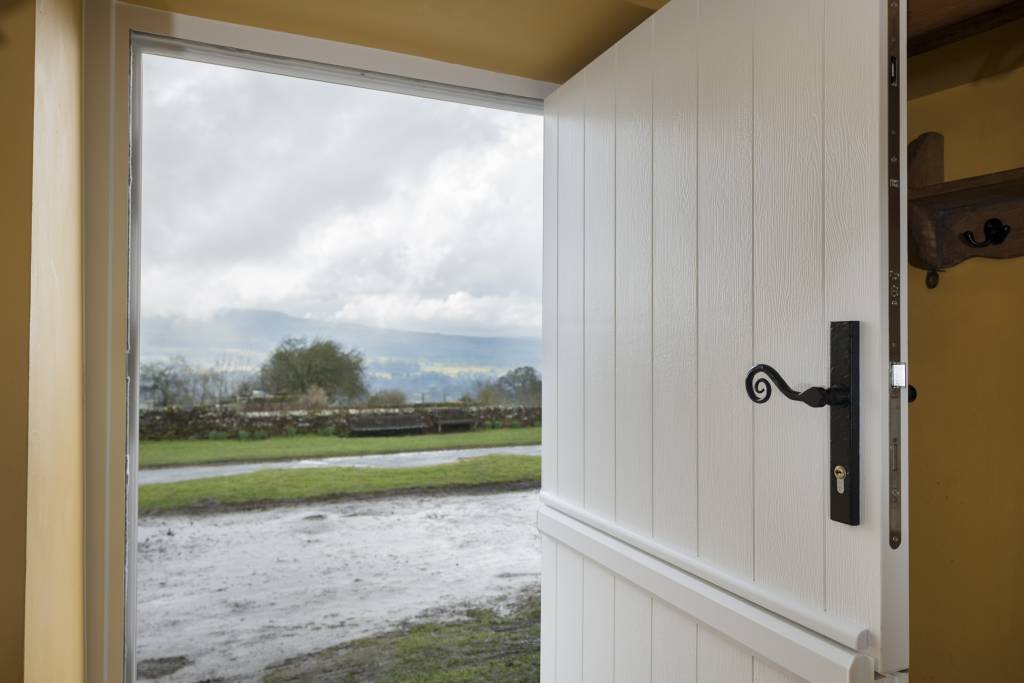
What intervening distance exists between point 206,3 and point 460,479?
155cm

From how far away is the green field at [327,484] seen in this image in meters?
1.85

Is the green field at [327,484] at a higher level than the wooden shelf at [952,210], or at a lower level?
lower

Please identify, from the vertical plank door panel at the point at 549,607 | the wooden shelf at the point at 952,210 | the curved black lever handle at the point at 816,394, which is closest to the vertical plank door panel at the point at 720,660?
the curved black lever handle at the point at 816,394

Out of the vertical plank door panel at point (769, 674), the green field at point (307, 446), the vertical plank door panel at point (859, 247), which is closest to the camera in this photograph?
the vertical plank door panel at point (859, 247)

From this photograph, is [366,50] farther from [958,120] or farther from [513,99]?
[958,120]

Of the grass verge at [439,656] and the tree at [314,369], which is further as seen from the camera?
the grass verge at [439,656]

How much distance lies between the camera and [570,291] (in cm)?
170

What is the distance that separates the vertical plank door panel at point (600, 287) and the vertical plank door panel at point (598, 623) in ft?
0.51

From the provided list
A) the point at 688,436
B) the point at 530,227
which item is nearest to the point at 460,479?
the point at 530,227

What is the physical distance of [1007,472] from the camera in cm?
144

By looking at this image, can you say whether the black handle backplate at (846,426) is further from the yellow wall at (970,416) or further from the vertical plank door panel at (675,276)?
the yellow wall at (970,416)

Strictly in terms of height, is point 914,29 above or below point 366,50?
below

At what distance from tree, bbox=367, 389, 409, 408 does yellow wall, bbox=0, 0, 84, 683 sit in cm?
86

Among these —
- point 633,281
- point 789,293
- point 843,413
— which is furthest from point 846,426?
point 633,281
